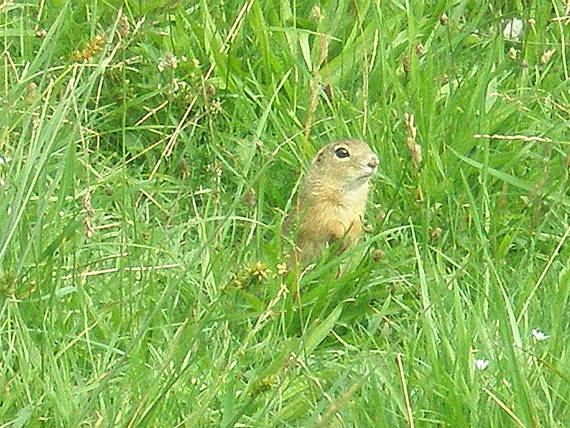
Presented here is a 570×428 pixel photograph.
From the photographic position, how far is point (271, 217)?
4988 mm

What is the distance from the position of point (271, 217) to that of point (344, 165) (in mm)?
342

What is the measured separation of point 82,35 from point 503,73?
1.43 metres

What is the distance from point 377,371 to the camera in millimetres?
3709

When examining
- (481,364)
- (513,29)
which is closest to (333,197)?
(513,29)

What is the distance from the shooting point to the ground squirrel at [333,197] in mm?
4762

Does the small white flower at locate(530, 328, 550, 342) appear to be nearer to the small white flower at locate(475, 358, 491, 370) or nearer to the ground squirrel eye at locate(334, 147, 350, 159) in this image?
the small white flower at locate(475, 358, 491, 370)

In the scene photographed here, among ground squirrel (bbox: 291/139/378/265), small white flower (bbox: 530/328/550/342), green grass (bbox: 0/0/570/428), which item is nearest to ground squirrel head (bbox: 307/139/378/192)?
ground squirrel (bbox: 291/139/378/265)

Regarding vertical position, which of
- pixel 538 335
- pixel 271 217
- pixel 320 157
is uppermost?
pixel 538 335

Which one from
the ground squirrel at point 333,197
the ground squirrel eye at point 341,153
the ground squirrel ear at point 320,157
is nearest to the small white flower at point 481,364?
the ground squirrel at point 333,197

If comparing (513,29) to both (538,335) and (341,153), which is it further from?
(538,335)

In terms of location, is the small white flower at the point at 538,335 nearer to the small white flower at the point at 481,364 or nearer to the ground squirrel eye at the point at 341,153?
the small white flower at the point at 481,364

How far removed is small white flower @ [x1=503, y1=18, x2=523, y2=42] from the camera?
19.1 ft

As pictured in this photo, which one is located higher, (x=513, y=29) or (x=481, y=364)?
(x=481, y=364)

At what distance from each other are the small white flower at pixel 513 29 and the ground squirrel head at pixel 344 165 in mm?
1158
